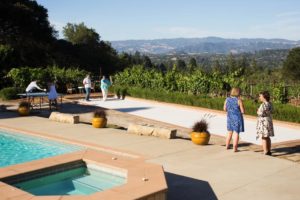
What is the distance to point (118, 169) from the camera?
7.08m

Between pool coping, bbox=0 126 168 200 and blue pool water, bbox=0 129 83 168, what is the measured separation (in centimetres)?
253

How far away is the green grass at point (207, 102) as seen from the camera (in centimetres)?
1586

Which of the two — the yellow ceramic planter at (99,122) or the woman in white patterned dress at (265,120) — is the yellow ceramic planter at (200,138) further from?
the yellow ceramic planter at (99,122)

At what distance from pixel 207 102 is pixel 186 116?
224 centimetres

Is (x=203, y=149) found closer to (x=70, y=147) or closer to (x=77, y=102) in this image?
(x=70, y=147)

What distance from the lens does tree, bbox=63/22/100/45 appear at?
207ft

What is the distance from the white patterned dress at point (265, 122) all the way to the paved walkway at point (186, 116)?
8.76 feet

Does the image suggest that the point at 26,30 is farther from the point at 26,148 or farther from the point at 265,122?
the point at 265,122

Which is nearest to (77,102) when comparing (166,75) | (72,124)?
(166,75)

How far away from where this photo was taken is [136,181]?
6.23m

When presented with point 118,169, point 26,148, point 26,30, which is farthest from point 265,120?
point 26,30

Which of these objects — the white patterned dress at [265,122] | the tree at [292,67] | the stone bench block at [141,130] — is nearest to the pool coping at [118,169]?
the white patterned dress at [265,122]

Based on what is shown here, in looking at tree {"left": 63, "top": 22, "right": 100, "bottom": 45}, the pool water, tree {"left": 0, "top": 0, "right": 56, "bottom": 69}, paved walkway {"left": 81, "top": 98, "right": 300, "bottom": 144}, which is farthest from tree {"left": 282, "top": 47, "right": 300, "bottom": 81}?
the pool water

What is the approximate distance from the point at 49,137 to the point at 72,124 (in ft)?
7.19
